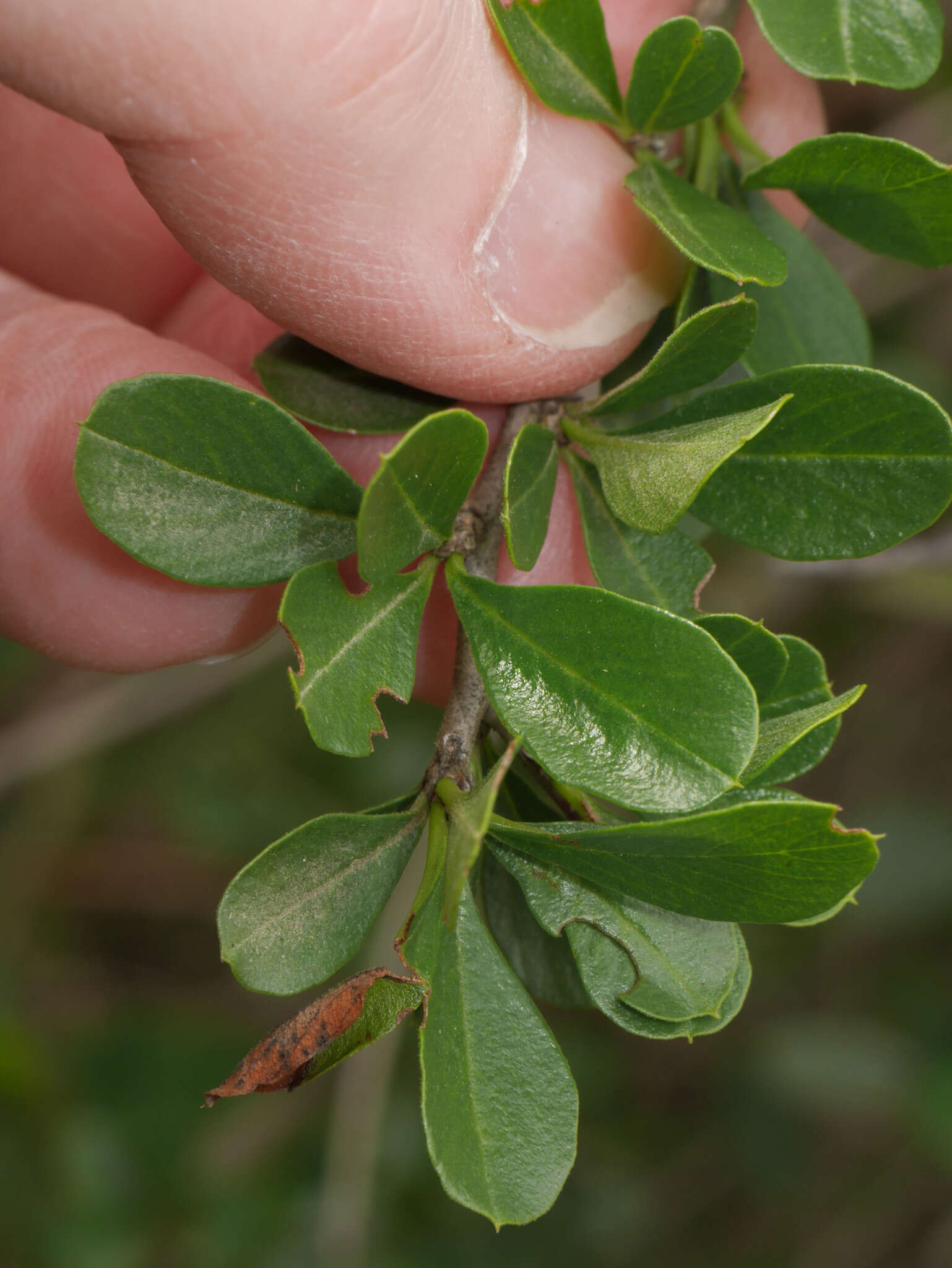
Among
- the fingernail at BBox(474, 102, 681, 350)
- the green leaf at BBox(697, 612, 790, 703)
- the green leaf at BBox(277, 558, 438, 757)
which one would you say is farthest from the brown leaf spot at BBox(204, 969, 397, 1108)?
the fingernail at BBox(474, 102, 681, 350)

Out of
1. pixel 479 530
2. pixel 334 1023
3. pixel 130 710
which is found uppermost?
pixel 479 530

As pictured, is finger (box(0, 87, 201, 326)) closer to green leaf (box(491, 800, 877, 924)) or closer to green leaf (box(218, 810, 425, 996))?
green leaf (box(218, 810, 425, 996))

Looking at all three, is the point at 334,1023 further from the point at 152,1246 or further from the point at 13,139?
the point at 152,1246

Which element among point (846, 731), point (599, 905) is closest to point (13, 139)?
point (599, 905)

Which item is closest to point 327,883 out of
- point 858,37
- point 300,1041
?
point 300,1041

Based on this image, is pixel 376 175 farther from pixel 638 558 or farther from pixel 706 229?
pixel 638 558

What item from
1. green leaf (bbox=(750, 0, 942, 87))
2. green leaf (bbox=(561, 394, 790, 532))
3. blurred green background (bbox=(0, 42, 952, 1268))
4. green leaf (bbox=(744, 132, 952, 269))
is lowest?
blurred green background (bbox=(0, 42, 952, 1268))
